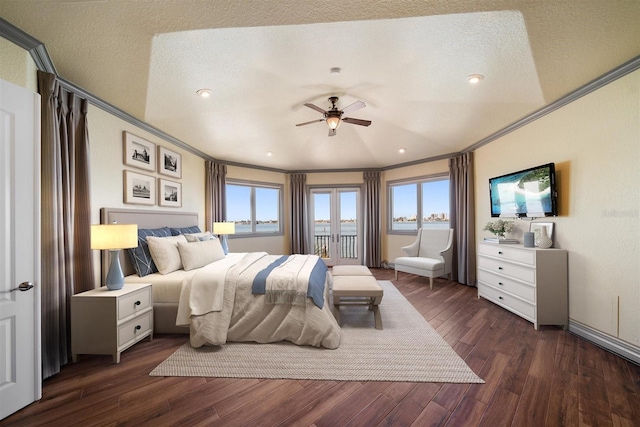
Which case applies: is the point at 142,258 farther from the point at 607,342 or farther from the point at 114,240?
the point at 607,342

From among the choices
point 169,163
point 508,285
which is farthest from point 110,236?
point 508,285

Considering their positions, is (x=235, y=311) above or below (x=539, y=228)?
below

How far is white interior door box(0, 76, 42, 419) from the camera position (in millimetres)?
1655

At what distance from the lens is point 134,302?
2.47 metres

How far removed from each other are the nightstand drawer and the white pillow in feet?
1.70

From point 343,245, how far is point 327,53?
17.2 feet

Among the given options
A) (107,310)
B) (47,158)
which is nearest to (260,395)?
(107,310)

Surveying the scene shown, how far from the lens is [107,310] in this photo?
2.27 m

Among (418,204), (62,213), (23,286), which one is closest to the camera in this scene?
(23,286)

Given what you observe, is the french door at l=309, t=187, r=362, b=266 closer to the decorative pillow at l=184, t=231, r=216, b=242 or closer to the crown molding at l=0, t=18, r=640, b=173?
the crown molding at l=0, t=18, r=640, b=173

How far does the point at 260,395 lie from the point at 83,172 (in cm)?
269

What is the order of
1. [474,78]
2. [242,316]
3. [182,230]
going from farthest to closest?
[182,230] → [242,316] → [474,78]

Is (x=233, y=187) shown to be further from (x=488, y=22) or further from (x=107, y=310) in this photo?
(x=488, y=22)

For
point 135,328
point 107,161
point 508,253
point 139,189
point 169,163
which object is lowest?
point 135,328
